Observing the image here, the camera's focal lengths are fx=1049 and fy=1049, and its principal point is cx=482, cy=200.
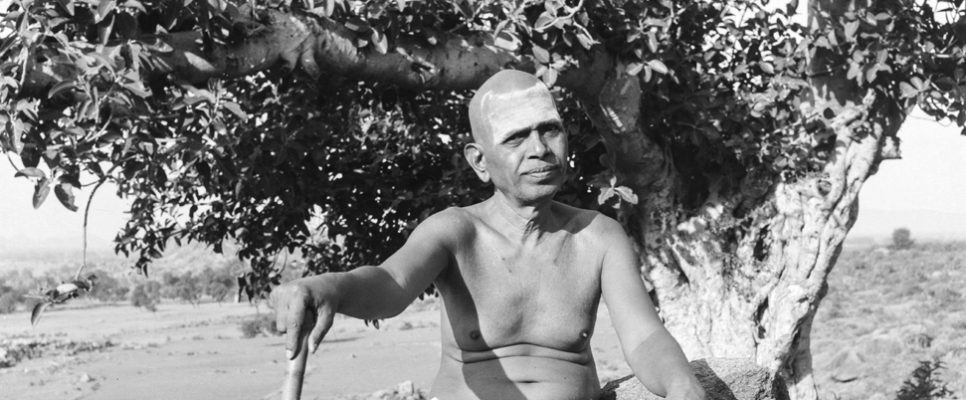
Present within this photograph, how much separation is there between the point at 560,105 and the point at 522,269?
10.1ft

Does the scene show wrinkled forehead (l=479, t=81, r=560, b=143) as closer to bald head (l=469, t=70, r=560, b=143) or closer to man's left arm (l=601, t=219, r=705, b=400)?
bald head (l=469, t=70, r=560, b=143)

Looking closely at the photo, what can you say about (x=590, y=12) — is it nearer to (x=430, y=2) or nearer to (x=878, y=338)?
(x=430, y=2)

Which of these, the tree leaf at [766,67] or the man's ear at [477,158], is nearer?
the man's ear at [477,158]

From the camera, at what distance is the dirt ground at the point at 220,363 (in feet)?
49.6

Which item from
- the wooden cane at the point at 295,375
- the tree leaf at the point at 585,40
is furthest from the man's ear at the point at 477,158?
the tree leaf at the point at 585,40

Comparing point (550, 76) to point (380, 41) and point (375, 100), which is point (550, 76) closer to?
point (380, 41)

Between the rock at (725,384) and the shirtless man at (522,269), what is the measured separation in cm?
37

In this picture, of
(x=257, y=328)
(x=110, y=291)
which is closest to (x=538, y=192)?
(x=257, y=328)

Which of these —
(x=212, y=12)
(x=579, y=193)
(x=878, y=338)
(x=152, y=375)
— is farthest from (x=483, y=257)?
(x=152, y=375)

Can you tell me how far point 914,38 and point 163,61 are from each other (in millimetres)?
3805

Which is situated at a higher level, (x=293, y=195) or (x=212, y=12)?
(x=212, y=12)

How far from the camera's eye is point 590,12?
16.8 feet

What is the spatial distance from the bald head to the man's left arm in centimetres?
46

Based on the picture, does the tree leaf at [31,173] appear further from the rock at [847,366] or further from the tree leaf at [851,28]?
the rock at [847,366]
